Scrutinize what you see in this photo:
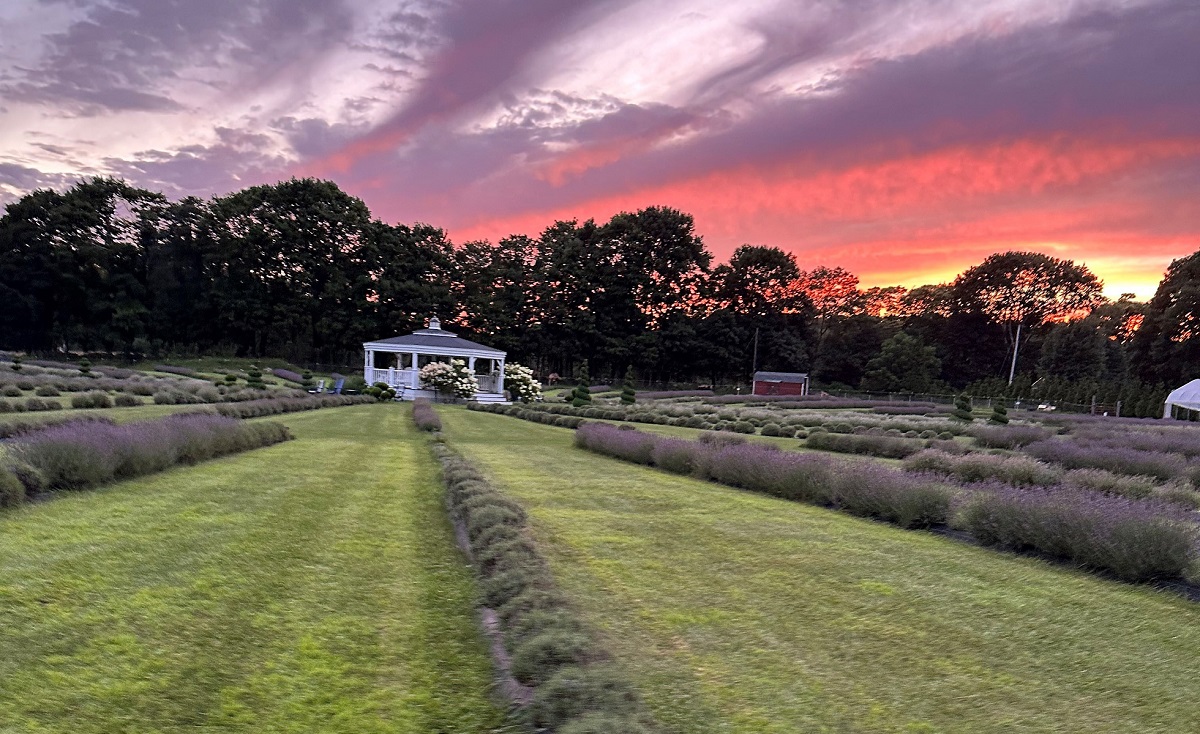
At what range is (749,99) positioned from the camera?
1795cm

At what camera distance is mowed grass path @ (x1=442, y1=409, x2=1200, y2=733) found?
10.3 feet

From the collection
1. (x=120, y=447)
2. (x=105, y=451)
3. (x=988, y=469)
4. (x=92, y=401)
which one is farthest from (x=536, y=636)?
(x=92, y=401)

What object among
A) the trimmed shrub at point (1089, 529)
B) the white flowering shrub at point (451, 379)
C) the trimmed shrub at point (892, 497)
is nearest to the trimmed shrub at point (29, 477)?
the trimmed shrub at point (892, 497)

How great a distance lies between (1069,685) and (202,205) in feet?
214

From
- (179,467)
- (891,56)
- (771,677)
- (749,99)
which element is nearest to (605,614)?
(771,677)

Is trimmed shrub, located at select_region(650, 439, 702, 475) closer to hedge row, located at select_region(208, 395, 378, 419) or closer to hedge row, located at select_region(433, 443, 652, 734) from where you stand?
hedge row, located at select_region(433, 443, 652, 734)

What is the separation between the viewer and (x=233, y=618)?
4.08 metres

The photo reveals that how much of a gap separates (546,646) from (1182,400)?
50081 mm

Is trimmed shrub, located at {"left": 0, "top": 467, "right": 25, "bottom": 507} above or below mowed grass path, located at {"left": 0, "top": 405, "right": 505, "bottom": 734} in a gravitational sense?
above

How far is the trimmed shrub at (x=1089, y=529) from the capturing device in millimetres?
5398

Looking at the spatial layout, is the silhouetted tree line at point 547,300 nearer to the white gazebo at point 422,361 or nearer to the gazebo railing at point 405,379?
the white gazebo at point 422,361

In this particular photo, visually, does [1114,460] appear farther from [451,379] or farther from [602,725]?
[451,379]

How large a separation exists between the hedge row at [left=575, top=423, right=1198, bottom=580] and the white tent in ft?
129

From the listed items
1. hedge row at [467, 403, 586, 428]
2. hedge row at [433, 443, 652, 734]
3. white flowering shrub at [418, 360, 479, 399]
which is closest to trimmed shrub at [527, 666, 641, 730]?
hedge row at [433, 443, 652, 734]
